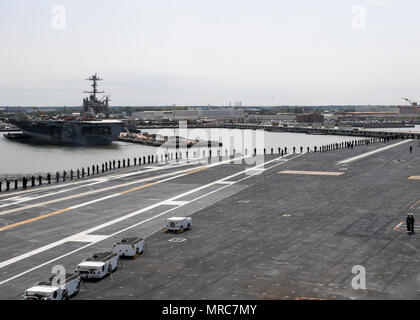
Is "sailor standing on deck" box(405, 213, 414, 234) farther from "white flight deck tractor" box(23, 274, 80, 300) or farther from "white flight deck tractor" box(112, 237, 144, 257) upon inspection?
"white flight deck tractor" box(23, 274, 80, 300)

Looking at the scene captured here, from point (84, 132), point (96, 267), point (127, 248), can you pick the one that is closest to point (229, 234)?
point (127, 248)

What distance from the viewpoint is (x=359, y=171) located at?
214ft

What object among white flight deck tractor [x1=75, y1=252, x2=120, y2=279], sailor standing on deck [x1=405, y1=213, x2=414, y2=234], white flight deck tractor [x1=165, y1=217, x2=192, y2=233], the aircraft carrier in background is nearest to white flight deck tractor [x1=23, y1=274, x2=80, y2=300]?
white flight deck tractor [x1=75, y1=252, x2=120, y2=279]

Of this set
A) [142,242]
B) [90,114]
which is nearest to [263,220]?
[142,242]

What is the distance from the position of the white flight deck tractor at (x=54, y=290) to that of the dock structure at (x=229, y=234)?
1.06m

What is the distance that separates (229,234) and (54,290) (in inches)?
593

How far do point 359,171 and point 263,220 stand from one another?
33.1m

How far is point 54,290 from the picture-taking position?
19578mm

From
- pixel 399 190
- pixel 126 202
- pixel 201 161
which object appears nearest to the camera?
pixel 126 202

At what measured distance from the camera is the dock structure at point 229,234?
882 inches

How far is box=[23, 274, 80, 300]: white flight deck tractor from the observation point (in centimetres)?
1948

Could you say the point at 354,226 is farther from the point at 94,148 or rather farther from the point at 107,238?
the point at 94,148

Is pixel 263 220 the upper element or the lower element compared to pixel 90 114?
lower

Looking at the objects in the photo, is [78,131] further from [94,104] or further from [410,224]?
[410,224]
